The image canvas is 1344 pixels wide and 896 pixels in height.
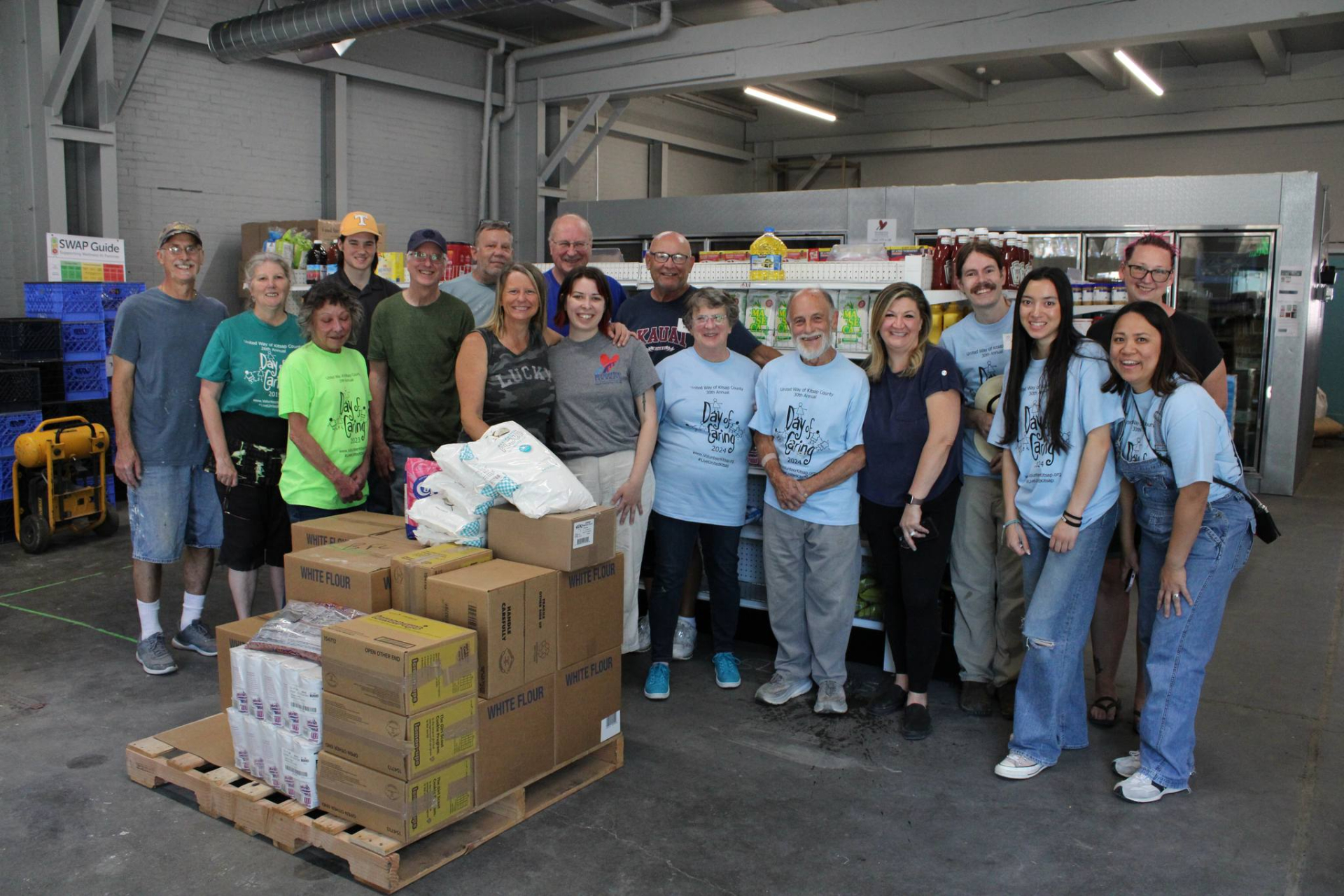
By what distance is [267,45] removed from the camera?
8.01m

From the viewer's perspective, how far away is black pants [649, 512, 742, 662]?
3881 mm

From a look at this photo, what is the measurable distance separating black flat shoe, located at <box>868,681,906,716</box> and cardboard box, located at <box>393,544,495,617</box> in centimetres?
164

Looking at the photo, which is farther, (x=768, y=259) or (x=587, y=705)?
(x=768, y=259)

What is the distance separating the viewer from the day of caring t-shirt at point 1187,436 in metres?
2.82

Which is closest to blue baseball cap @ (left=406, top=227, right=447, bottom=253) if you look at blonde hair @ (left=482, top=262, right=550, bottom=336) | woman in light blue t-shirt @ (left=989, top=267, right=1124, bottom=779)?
blonde hair @ (left=482, top=262, right=550, bottom=336)

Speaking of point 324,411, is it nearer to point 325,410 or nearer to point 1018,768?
point 325,410

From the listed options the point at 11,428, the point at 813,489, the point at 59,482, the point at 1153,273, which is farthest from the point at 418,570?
the point at 11,428

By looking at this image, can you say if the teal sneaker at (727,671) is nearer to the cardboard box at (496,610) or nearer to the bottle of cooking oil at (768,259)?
the cardboard box at (496,610)

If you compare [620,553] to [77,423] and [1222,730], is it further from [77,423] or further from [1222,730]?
[77,423]

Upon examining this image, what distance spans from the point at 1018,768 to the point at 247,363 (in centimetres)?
307

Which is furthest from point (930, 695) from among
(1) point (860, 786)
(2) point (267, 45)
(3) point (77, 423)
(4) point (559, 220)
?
(2) point (267, 45)

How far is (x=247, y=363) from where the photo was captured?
3.85 meters

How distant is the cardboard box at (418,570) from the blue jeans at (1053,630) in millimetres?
1744

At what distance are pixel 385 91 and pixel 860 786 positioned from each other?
9212 mm
